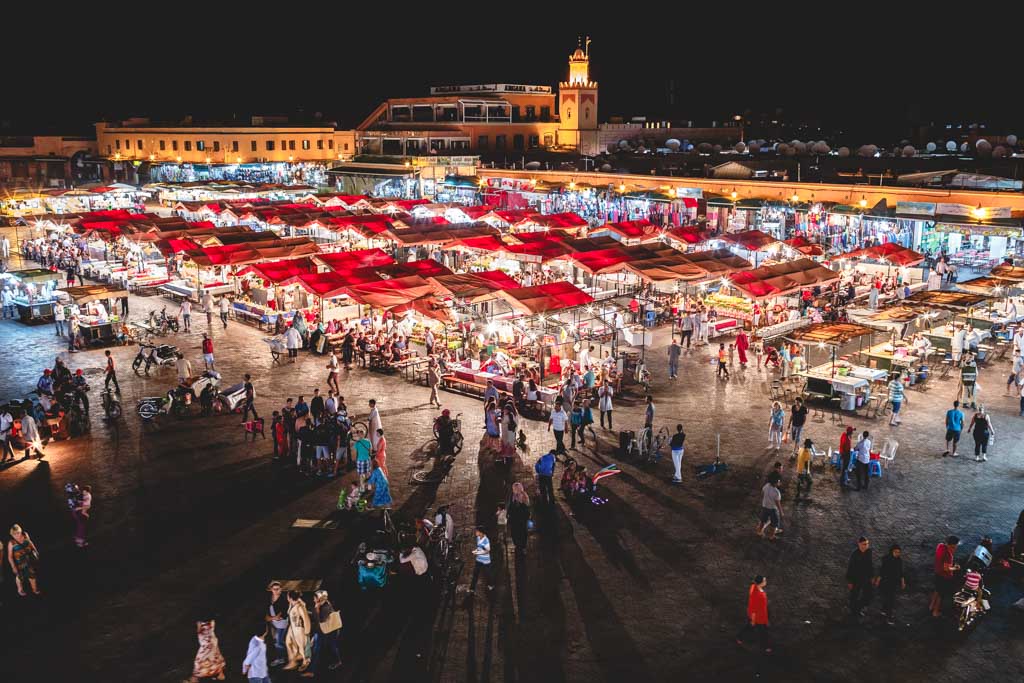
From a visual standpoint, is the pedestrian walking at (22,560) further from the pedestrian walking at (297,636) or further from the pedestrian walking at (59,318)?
the pedestrian walking at (59,318)

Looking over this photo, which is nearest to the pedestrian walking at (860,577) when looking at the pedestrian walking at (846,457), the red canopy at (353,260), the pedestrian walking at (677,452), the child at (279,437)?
the pedestrian walking at (846,457)

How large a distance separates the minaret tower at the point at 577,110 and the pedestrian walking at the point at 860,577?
199 feet

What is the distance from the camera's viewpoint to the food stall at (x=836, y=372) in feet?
53.7

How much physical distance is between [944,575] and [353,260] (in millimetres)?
18830

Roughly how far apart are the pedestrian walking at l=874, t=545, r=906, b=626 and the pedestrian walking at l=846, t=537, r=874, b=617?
0.13 metres

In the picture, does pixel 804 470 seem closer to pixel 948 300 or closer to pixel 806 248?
pixel 948 300

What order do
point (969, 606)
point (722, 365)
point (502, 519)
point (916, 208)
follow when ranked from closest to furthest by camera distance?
point (969, 606)
point (502, 519)
point (722, 365)
point (916, 208)

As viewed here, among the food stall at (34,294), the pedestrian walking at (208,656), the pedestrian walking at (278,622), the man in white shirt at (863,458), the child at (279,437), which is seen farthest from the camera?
the food stall at (34,294)

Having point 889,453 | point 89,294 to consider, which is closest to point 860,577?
point 889,453

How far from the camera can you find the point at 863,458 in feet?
40.5

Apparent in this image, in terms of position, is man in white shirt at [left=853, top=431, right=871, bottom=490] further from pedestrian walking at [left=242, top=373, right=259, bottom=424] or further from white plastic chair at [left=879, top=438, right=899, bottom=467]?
pedestrian walking at [left=242, top=373, right=259, bottom=424]

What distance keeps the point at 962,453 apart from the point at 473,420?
8.40 m

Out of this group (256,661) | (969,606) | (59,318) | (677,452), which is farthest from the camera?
(59,318)

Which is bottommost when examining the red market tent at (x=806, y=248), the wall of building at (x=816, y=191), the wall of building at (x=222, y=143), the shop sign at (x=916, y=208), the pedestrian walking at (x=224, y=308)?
the pedestrian walking at (x=224, y=308)
